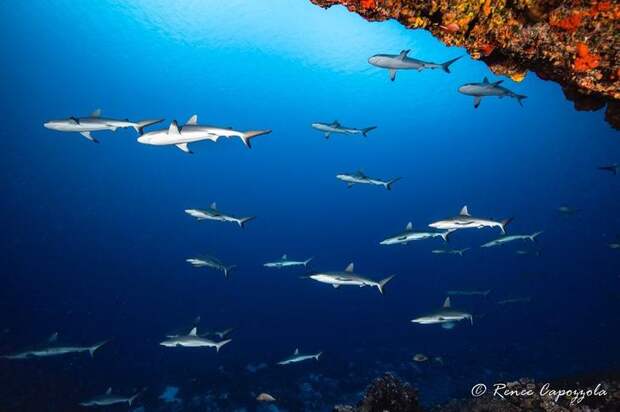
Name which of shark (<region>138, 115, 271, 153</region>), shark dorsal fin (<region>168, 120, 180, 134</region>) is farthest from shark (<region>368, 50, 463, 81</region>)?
shark dorsal fin (<region>168, 120, 180, 134</region>)

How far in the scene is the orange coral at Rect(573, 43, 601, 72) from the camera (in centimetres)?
371

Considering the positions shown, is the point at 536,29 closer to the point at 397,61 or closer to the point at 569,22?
the point at 569,22

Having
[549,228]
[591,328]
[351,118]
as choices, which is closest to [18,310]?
[591,328]

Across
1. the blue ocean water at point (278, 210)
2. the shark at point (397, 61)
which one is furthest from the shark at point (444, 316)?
the shark at point (397, 61)

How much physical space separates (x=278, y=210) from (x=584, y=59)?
137 meters

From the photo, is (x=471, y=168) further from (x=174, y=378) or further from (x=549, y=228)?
(x=174, y=378)

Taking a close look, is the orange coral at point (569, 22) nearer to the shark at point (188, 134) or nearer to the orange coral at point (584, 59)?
the orange coral at point (584, 59)

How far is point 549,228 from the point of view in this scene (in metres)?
122

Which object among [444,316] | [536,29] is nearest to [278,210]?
[444,316]

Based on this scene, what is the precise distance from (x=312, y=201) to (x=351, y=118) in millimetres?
55752

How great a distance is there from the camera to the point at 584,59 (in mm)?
3766

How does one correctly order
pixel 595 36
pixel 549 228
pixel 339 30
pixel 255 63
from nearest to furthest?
1. pixel 595 36
2. pixel 339 30
3. pixel 255 63
4. pixel 549 228

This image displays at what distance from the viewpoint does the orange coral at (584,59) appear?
3.71 metres

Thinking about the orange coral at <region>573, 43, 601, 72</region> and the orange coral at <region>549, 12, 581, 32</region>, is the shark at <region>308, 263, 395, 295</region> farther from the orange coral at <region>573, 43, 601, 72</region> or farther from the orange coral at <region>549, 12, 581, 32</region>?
the orange coral at <region>549, 12, 581, 32</region>
